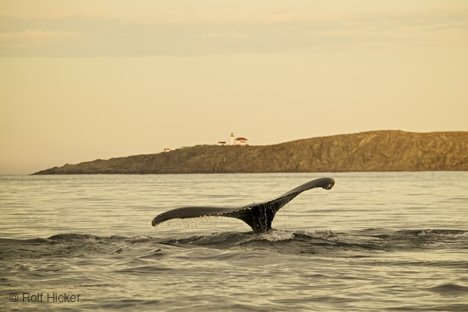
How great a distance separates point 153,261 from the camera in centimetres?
1379

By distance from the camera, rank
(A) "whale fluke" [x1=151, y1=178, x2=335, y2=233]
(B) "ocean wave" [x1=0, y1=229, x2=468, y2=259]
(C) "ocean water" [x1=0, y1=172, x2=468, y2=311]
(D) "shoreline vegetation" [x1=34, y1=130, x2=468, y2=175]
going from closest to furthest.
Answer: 1. (C) "ocean water" [x1=0, y1=172, x2=468, y2=311]
2. (A) "whale fluke" [x1=151, y1=178, x2=335, y2=233]
3. (B) "ocean wave" [x1=0, y1=229, x2=468, y2=259]
4. (D) "shoreline vegetation" [x1=34, y1=130, x2=468, y2=175]

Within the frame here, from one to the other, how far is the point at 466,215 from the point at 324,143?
6808 inches

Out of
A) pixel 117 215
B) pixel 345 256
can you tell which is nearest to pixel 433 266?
pixel 345 256

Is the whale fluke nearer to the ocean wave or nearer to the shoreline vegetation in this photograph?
the ocean wave

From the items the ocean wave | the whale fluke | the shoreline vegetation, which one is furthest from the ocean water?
the shoreline vegetation

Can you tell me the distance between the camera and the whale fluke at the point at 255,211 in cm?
1382

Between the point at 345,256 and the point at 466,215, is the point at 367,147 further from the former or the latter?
the point at 345,256

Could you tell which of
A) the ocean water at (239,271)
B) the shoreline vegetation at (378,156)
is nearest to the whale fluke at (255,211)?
the ocean water at (239,271)

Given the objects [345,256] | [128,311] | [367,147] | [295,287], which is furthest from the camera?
[367,147]

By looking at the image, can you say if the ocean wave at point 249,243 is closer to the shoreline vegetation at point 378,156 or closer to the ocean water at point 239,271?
the ocean water at point 239,271

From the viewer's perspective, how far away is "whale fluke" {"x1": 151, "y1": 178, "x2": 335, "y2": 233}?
13.8 meters

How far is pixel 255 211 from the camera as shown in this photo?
16062 millimetres

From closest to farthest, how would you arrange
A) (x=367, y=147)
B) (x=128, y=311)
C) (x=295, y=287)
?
1. (x=128, y=311)
2. (x=295, y=287)
3. (x=367, y=147)

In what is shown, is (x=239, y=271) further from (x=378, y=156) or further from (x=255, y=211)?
(x=378, y=156)
